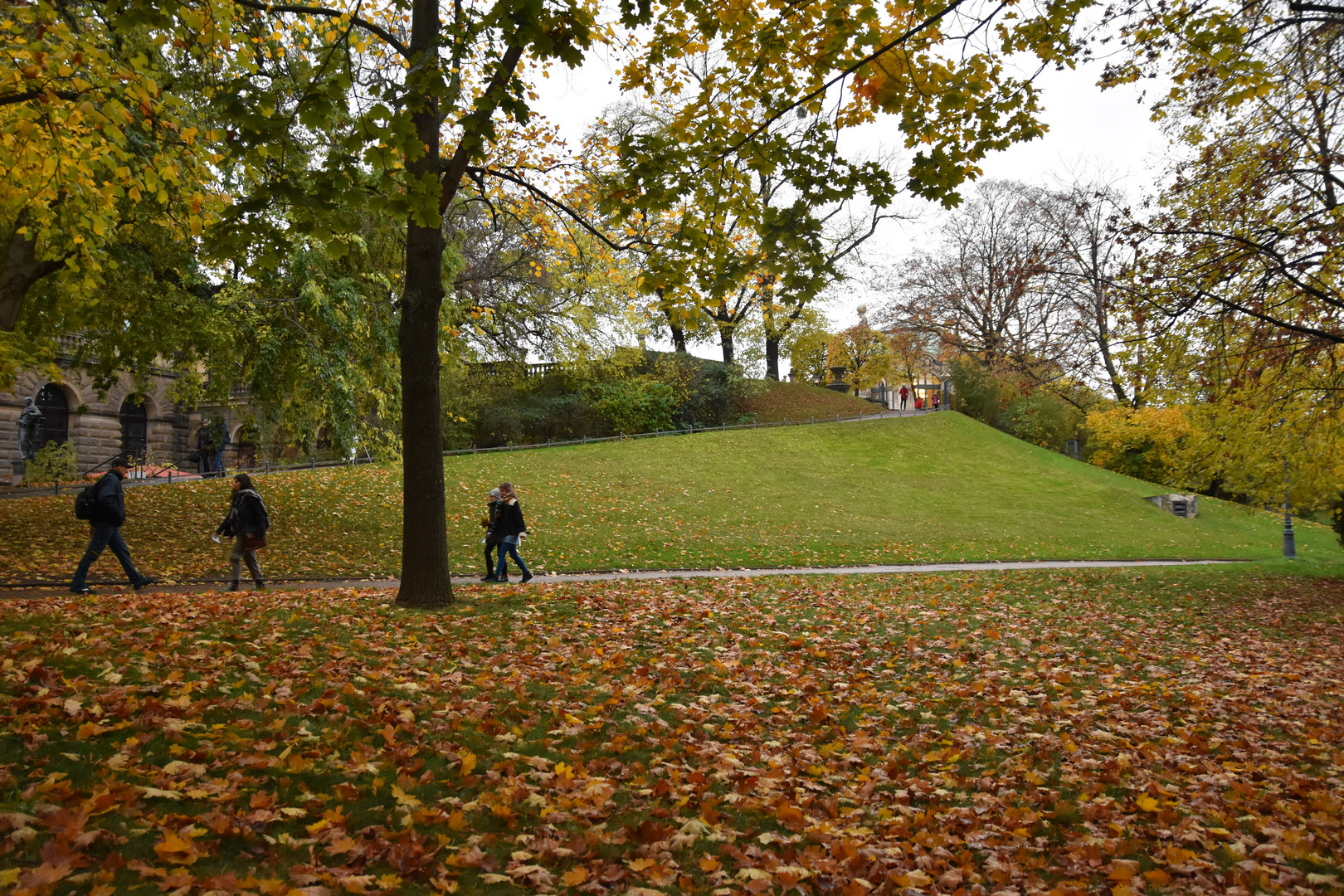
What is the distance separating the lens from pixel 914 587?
13742 millimetres

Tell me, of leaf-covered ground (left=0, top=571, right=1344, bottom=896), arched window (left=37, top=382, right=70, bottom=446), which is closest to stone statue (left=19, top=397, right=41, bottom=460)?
arched window (left=37, top=382, right=70, bottom=446)

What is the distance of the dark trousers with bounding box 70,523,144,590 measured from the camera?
10372 millimetres

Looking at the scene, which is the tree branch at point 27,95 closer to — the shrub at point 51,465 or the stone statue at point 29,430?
the shrub at point 51,465

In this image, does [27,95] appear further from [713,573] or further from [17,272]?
[713,573]

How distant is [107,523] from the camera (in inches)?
420

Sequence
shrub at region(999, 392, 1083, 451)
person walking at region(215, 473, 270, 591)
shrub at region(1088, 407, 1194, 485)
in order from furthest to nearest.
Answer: shrub at region(999, 392, 1083, 451) → shrub at region(1088, 407, 1194, 485) → person walking at region(215, 473, 270, 591)

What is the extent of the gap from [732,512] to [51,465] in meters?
21.9

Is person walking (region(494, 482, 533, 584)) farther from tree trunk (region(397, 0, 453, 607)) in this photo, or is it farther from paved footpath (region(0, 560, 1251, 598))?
tree trunk (region(397, 0, 453, 607))

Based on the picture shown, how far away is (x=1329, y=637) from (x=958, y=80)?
32.3 ft

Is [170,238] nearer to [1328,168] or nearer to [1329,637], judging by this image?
[1328,168]

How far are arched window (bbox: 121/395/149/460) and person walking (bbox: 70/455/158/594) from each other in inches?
1050

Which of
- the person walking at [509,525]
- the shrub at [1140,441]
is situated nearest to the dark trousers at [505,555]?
the person walking at [509,525]

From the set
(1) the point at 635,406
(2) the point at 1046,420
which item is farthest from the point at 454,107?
(2) the point at 1046,420

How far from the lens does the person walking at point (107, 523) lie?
10406 mm
